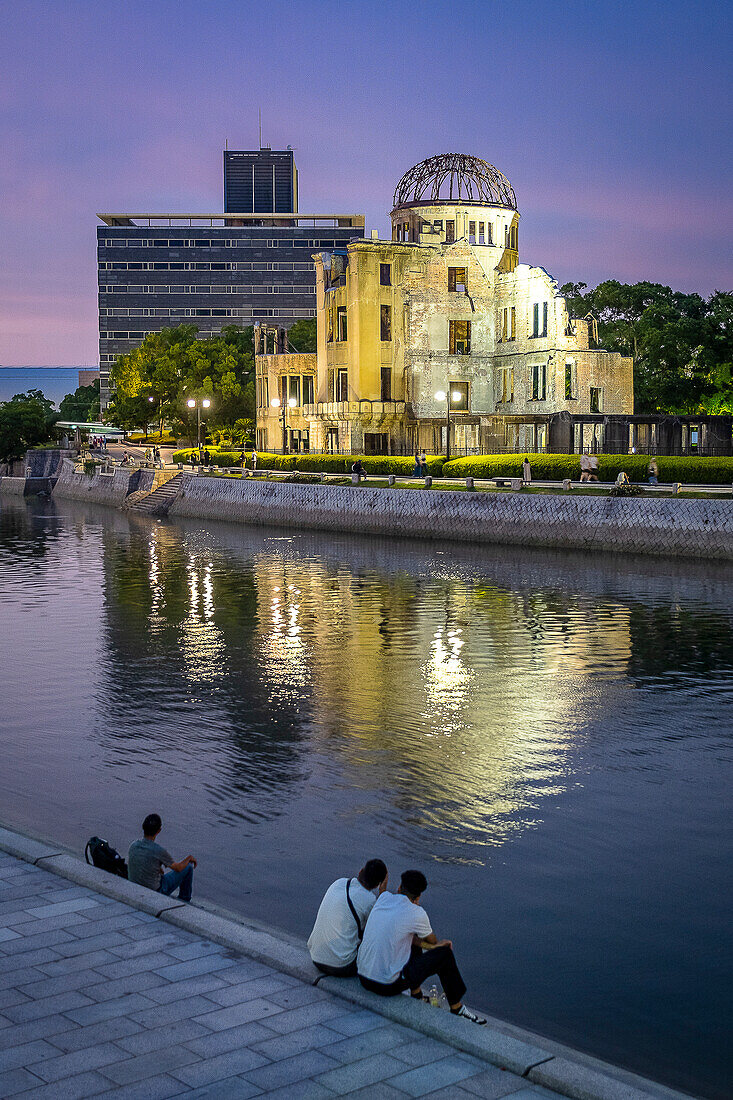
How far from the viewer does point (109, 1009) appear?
24.5ft

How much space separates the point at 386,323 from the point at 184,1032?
216ft

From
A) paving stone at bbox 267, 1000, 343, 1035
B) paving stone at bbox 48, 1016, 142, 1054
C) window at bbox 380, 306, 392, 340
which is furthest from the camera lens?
window at bbox 380, 306, 392, 340

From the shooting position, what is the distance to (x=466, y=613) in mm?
30922

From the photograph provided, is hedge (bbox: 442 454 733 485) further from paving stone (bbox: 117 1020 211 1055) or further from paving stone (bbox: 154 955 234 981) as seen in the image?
paving stone (bbox: 117 1020 211 1055)

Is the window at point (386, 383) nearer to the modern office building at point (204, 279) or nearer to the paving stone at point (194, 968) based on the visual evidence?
the paving stone at point (194, 968)

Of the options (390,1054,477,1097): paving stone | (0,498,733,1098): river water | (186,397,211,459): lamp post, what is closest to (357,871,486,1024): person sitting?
(390,1054,477,1097): paving stone

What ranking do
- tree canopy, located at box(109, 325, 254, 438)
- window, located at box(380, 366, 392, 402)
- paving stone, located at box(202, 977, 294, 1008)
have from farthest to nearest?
tree canopy, located at box(109, 325, 254, 438), window, located at box(380, 366, 392, 402), paving stone, located at box(202, 977, 294, 1008)

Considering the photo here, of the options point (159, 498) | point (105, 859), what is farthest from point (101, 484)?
point (105, 859)

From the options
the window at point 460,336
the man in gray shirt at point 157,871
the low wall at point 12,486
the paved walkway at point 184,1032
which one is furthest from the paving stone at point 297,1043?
the low wall at point 12,486

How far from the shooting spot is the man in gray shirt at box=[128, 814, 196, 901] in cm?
A: 1051

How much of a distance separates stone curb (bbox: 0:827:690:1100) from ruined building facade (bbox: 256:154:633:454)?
57236 millimetres

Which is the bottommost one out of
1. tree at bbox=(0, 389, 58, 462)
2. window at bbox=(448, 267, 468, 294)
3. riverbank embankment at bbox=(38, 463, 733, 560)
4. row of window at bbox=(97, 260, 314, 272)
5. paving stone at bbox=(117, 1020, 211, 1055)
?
paving stone at bbox=(117, 1020, 211, 1055)

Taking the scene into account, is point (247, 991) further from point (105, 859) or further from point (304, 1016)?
point (105, 859)

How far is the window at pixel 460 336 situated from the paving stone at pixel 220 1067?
66945mm
